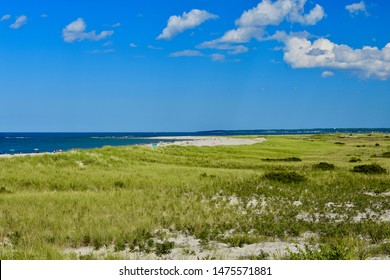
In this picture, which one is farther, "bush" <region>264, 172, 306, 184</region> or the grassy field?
"bush" <region>264, 172, 306, 184</region>

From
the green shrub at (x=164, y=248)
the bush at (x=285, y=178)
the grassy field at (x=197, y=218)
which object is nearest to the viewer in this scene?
the grassy field at (x=197, y=218)

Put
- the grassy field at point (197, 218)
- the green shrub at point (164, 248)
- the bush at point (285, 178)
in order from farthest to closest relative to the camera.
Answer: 1. the bush at point (285, 178)
2. the green shrub at point (164, 248)
3. the grassy field at point (197, 218)

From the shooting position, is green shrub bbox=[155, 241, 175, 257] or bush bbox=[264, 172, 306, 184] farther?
bush bbox=[264, 172, 306, 184]

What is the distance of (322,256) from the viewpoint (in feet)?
33.7

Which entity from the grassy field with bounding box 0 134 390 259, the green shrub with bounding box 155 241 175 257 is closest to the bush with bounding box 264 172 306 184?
the grassy field with bounding box 0 134 390 259

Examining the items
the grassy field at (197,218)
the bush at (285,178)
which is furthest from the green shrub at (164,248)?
the bush at (285,178)

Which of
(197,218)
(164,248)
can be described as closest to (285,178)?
(197,218)

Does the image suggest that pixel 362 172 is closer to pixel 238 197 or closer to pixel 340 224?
pixel 238 197

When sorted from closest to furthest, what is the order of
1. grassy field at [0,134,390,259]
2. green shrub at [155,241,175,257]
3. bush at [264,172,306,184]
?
1. grassy field at [0,134,390,259]
2. green shrub at [155,241,175,257]
3. bush at [264,172,306,184]

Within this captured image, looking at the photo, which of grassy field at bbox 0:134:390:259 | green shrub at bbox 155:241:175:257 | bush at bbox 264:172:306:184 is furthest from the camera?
bush at bbox 264:172:306:184

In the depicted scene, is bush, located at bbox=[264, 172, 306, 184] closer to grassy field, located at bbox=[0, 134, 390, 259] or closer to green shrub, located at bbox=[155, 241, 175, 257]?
grassy field, located at bbox=[0, 134, 390, 259]

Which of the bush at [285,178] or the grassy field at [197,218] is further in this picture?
the bush at [285,178]

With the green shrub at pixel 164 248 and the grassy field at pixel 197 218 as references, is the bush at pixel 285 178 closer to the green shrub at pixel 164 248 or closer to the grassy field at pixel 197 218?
the grassy field at pixel 197 218

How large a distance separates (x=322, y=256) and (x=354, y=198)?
1361 cm
